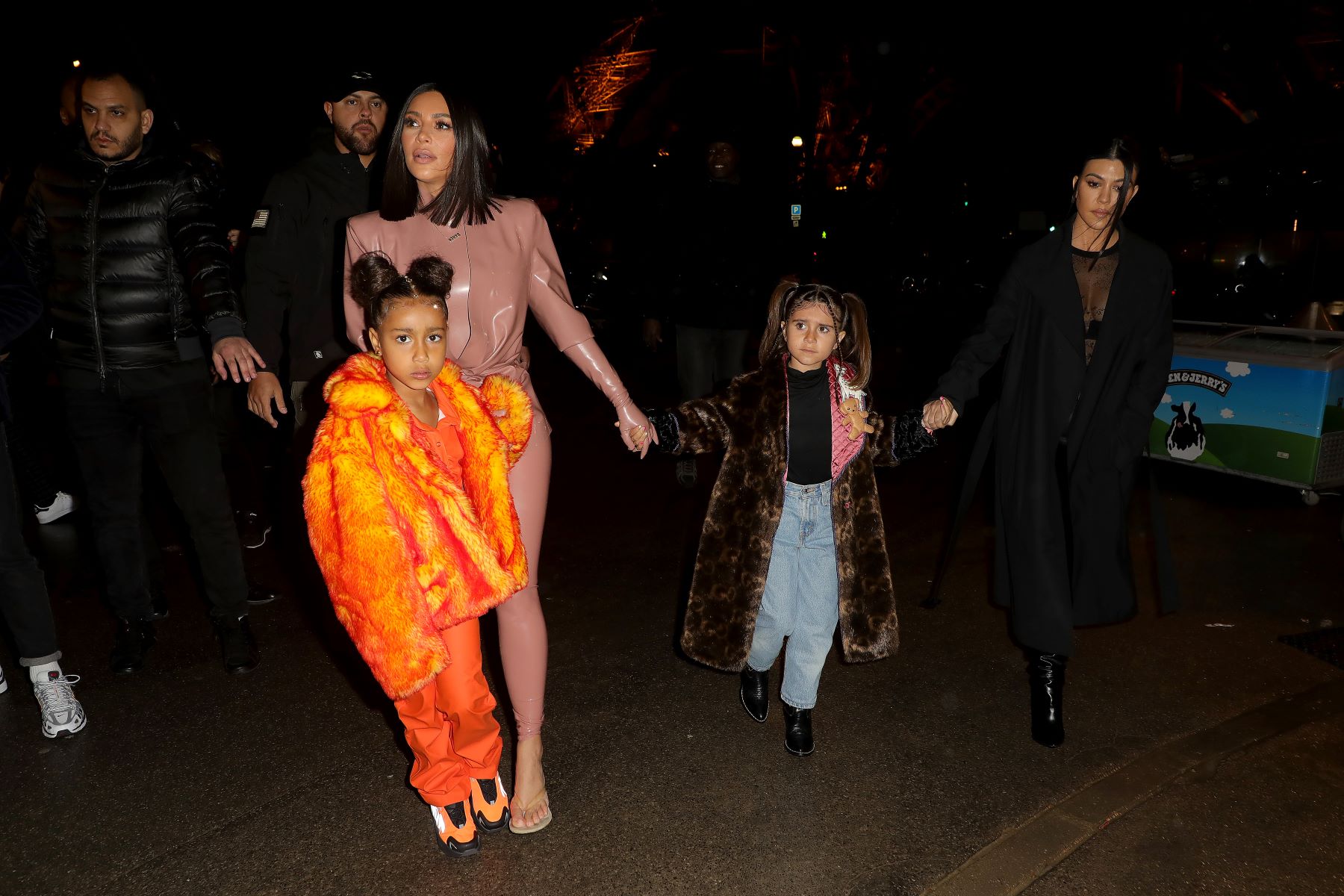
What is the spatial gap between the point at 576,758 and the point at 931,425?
5.81 feet

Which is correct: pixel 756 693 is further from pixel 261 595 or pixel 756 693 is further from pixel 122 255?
pixel 122 255

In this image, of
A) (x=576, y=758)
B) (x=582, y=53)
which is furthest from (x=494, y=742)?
(x=582, y=53)

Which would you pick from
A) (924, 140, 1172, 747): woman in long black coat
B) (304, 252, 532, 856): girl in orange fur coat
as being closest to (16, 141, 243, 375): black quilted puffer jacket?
(304, 252, 532, 856): girl in orange fur coat

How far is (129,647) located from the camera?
13.7 feet

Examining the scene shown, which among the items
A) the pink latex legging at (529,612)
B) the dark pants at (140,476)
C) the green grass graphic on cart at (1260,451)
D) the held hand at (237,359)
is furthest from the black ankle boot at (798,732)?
the green grass graphic on cart at (1260,451)

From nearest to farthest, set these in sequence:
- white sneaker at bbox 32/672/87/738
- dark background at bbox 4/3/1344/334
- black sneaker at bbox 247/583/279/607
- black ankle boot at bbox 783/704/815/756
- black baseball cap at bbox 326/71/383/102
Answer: black ankle boot at bbox 783/704/815/756, white sneaker at bbox 32/672/87/738, black baseball cap at bbox 326/71/383/102, black sneaker at bbox 247/583/279/607, dark background at bbox 4/3/1344/334

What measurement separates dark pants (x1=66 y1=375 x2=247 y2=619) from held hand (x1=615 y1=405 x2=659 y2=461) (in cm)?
193

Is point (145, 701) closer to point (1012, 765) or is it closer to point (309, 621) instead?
point (309, 621)

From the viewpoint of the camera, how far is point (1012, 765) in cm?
337

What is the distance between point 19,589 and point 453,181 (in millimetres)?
2380

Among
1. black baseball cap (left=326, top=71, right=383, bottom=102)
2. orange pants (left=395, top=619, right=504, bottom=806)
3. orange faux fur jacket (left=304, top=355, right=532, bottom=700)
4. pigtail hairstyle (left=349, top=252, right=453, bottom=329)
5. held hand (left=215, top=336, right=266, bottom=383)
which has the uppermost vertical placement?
black baseball cap (left=326, top=71, right=383, bottom=102)

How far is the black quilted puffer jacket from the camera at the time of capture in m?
3.72

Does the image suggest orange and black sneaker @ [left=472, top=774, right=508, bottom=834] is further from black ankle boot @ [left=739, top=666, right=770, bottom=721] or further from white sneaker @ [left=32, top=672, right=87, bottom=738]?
white sneaker @ [left=32, top=672, right=87, bottom=738]

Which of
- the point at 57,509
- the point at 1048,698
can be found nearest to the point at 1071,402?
the point at 1048,698
